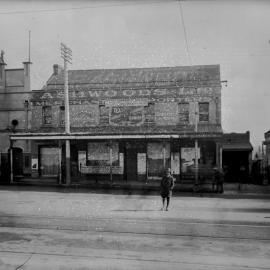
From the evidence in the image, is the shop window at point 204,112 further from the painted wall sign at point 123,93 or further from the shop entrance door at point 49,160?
the shop entrance door at point 49,160

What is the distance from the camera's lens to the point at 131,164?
2858 cm

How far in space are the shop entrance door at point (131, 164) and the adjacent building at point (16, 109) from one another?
8298 mm

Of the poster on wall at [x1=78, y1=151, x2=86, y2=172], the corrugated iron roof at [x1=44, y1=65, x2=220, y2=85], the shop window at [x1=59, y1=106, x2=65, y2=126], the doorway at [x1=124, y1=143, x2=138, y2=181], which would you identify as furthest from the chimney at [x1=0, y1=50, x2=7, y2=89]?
the doorway at [x1=124, y1=143, x2=138, y2=181]

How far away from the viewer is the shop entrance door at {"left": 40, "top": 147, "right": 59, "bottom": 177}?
2964 cm

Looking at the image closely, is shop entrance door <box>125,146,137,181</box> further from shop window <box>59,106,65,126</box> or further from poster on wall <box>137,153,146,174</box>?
shop window <box>59,106,65,126</box>

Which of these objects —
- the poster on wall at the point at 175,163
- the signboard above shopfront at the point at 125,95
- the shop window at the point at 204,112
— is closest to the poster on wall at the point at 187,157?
the poster on wall at the point at 175,163

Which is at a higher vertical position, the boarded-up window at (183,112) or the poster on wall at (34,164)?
the boarded-up window at (183,112)

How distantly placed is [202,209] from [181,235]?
561 cm

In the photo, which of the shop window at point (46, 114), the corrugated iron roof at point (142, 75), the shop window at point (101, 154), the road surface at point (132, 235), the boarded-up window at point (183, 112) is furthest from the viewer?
the shop window at point (46, 114)

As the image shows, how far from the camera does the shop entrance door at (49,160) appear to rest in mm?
29641

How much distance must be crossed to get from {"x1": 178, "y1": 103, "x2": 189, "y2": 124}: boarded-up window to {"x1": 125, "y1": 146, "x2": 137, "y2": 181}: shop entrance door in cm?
398

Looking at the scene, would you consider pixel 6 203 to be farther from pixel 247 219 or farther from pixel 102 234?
pixel 247 219

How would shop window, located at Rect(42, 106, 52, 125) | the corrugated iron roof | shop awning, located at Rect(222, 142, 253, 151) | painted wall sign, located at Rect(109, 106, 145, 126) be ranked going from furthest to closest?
shop awning, located at Rect(222, 142, 253, 151) < shop window, located at Rect(42, 106, 52, 125) < the corrugated iron roof < painted wall sign, located at Rect(109, 106, 145, 126)

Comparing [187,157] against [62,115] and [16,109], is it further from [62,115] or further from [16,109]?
[16,109]
